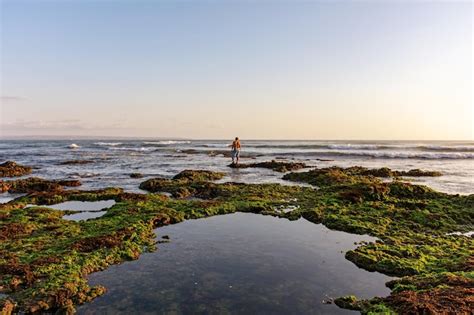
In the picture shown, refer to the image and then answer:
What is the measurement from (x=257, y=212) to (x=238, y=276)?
6.56 meters

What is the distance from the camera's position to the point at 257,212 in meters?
14.4

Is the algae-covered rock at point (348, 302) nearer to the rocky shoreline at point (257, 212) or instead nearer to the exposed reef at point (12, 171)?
the rocky shoreline at point (257, 212)

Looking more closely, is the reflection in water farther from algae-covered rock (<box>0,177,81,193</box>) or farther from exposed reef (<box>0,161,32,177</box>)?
exposed reef (<box>0,161,32,177</box>)

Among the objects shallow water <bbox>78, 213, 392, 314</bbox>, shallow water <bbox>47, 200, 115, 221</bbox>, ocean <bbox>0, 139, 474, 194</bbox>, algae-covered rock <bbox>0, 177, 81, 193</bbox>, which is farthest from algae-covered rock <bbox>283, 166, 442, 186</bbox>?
algae-covered rock <bbox>0, 177, 81, 193</bbox>

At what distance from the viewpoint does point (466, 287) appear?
22.1 feet

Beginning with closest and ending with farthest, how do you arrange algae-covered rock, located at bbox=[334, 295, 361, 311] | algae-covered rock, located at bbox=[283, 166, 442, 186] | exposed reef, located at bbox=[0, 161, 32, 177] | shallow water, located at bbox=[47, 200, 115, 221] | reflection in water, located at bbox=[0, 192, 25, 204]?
1. algae-covered rock, located at bbox=[334, 295, 361, 311]
2. shallow water, located at bbox=[47, 200, 115, 221]
3. reflection in water, located at bbox=[0, 192, 25, 204]
4. algae-covered rock, located at bbox=[283, 166, 442, 186]
5. exposed reef, located at bbox=[0, 161, 32, 177]

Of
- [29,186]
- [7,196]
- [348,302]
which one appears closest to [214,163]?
[29,186]

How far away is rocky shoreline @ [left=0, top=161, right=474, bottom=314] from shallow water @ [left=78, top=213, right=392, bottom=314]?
1.59ft

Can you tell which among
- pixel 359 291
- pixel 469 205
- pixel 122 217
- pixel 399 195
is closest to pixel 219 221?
pixel 122 217

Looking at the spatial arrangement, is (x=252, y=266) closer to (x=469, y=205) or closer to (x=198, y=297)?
(x=198, y=297)

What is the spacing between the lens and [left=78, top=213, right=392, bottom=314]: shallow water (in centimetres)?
666

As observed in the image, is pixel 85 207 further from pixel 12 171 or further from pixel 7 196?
pixel 12 171

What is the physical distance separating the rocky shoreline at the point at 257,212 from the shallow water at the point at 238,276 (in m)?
0.48

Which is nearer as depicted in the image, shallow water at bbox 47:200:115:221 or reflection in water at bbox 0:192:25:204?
shallow water at bbox 47:200:115:221
